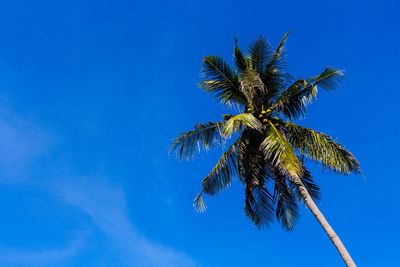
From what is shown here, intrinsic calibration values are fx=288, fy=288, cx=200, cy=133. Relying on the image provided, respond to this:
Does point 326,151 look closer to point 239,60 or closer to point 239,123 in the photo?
point 239,123

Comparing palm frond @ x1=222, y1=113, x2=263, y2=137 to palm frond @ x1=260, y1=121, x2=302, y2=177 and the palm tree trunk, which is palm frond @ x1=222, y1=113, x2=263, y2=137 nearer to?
palm frond @ x1=260, y1=121, x2=302, y2=177

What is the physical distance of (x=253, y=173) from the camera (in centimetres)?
1045

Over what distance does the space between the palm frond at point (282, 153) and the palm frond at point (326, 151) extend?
2.77 feet

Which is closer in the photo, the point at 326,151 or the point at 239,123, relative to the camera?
the point at 326,151

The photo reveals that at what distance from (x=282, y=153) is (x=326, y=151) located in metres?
1.43

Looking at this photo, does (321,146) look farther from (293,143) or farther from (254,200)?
(254,200)

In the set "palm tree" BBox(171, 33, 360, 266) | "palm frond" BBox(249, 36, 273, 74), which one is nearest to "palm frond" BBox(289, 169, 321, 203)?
"palm tree" BBox(171, 33, 360, 266)

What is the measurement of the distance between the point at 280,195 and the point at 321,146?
2.31 meters

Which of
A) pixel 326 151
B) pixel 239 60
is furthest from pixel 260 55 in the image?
pixel 326 151

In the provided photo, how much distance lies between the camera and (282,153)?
8703 millimetres

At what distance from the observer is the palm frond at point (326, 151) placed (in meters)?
8.80

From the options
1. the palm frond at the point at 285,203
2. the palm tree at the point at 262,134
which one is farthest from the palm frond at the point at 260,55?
the palm frond at the point at 285,203

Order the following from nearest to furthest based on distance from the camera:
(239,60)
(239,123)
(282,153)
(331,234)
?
(331,234), (282,153), (239,123), (239,60)

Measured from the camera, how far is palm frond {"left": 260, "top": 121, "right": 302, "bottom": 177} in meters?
8.27
